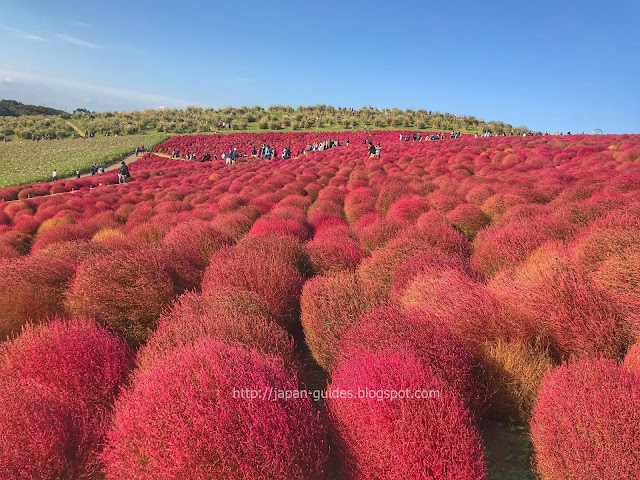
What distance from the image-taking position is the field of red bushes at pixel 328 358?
229 cm

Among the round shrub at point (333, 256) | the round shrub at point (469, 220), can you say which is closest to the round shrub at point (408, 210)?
the round shrub at point (469, 220)

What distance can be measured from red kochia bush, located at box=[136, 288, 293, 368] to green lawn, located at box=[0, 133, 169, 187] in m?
35.7

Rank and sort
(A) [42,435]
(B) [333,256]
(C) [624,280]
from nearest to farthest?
(A) [42,435] → (C) [624,280] → (B) [333,256]

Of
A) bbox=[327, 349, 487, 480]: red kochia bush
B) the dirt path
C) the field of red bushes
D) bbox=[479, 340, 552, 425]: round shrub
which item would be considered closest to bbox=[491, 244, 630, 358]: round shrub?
the field of red bushes

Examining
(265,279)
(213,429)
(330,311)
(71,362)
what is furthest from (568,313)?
(71,362)

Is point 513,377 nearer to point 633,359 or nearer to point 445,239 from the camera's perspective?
point 633,359

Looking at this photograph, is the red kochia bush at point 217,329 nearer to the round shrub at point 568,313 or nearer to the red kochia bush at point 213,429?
the red kochia bush at point 213,429

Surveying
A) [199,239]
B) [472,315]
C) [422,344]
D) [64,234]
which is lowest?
[64,234]

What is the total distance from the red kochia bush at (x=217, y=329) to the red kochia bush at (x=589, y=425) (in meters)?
2.19

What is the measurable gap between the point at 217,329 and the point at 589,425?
118 inches

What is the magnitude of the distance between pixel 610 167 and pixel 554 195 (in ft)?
19.6

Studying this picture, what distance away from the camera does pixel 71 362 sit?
3219mm

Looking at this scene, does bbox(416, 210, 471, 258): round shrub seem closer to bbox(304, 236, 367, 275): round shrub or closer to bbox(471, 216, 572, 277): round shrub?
bbox(471, 216, 572, 277): round shrub

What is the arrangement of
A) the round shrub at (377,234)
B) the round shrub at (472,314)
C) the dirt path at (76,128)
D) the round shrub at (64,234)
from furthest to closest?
1. the dirt path at (76,128)
2. the round shrub at (64,234)
3. the round shrub at (377,234)
4. the round shrub at (472,314)
